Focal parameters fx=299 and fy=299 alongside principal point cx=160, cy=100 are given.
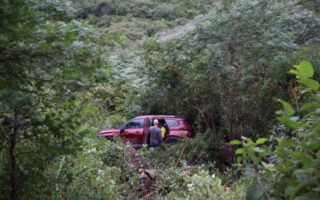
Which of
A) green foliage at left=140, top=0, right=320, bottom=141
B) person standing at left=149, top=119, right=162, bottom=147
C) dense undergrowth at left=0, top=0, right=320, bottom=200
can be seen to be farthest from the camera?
person standing at left=149, top=119, right=162, bottom=147

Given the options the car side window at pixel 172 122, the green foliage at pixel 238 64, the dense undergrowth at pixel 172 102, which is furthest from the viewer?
the car side window at pixel 172 122

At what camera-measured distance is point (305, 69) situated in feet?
6.40

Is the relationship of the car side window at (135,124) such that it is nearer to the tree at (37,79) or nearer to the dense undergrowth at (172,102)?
the dense undergrowth at (172,102)

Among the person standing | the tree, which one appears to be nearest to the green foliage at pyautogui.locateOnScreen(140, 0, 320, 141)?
the person standing

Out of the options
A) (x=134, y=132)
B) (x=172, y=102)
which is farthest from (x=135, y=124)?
(x=172, y=102)

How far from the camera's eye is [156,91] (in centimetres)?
1205

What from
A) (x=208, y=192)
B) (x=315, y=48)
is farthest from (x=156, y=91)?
(x=208, y=192)

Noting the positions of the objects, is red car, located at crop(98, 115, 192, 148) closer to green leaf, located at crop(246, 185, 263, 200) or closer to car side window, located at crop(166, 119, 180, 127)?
car side window, located at crop(166, 119, 180, 127)

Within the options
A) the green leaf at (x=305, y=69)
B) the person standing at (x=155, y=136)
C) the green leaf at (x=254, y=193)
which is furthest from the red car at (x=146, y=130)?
the green leaf at (x=305, y=69)

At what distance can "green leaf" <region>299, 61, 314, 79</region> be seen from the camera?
6.34ft

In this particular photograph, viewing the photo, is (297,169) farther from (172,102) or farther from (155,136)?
(172,102)

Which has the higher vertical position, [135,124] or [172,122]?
[172,122]

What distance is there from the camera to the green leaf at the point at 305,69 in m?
1.93

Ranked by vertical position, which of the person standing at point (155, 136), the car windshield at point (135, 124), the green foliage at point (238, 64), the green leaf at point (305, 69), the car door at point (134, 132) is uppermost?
the green leaf at point (305, 69)
